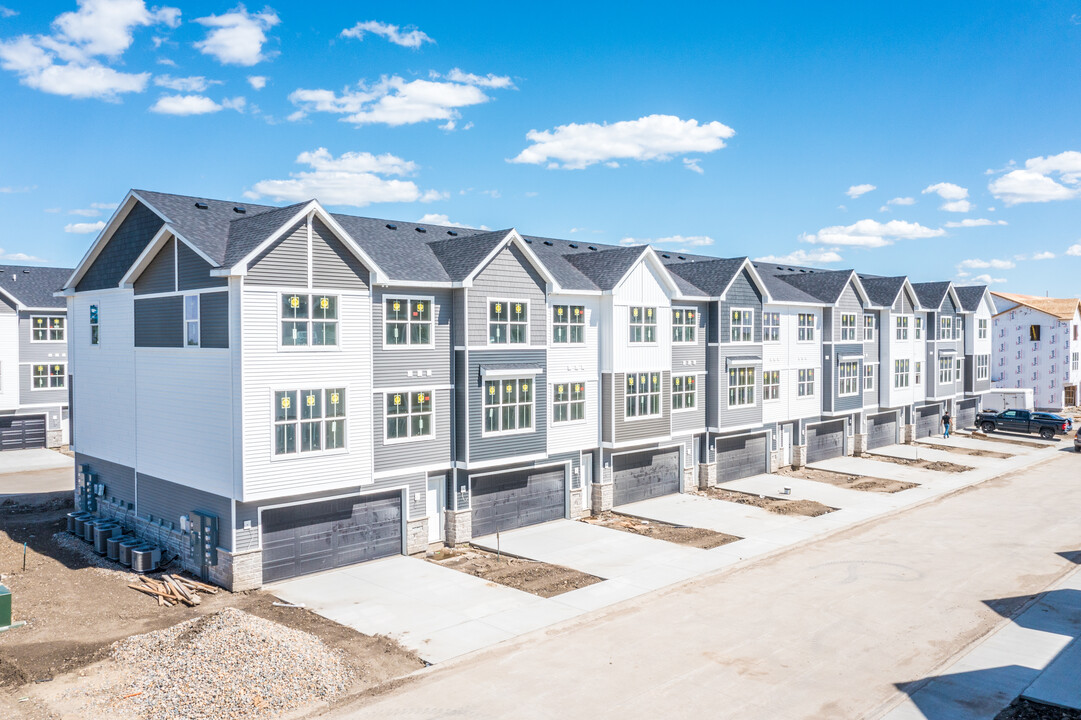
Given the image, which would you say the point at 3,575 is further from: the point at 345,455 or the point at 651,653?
the point at 651,653

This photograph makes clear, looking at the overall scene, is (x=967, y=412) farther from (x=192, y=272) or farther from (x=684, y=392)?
(x=192, y=272)

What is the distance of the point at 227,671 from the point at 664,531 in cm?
1654

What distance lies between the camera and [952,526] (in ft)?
91.7

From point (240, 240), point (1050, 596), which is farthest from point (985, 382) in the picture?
point (240, 240)

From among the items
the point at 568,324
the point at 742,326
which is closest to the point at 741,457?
the point at 742,326

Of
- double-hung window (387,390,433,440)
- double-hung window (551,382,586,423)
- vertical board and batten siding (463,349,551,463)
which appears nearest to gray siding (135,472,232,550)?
double-hung window (387,390,433,440)

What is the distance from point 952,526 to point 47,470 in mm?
40630

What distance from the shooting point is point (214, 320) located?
21.0m

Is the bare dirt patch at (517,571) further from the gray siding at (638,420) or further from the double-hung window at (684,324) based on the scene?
the double-hung window at (684,324)

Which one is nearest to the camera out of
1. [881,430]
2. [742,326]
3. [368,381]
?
[368,381]

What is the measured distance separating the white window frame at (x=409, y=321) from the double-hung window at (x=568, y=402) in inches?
215

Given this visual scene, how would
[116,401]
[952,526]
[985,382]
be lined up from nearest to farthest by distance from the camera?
1. [116,401]
2. [952,526]
3. [985,382]

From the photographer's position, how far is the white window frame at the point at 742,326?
35.6 m

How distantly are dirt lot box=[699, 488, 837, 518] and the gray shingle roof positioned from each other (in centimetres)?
3628
